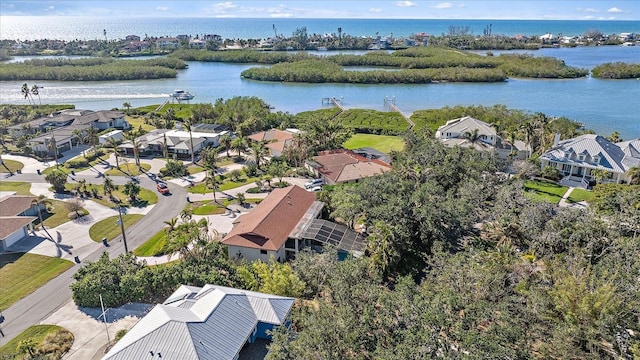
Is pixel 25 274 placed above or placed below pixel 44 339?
above

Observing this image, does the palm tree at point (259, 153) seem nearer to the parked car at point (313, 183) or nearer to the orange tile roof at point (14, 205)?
the parked car at point (313, 183)

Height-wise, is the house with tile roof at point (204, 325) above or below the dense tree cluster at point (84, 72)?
below

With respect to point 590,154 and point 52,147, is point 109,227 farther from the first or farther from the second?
point 590,154

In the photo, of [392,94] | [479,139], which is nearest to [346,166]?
[479,139]

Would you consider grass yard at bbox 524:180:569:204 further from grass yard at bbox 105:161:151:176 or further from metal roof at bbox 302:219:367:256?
grass yard at bbox 105:161:151:176

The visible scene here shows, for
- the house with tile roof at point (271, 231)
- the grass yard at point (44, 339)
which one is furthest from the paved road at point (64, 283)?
the house with tile roof at point (271, 231)

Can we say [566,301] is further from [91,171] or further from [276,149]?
[91,171]

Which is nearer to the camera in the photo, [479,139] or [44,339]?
[44,339]
